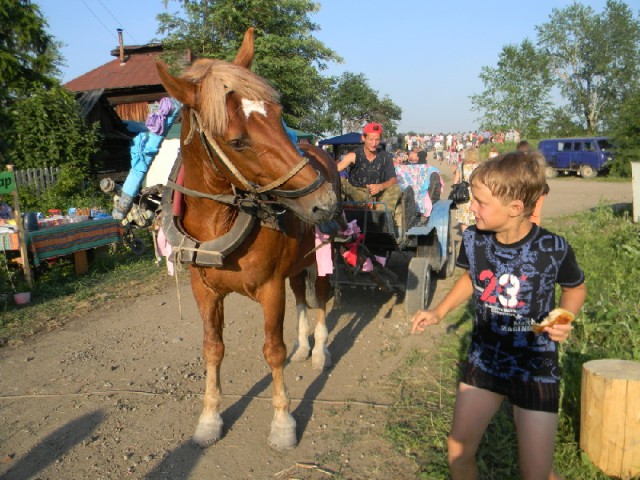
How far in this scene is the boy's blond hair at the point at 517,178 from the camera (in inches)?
75.1

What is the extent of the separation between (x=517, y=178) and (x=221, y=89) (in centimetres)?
142

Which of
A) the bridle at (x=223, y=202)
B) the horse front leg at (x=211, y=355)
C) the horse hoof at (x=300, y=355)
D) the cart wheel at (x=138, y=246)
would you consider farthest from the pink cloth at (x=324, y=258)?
the cart wheel at (x=138, y=246)

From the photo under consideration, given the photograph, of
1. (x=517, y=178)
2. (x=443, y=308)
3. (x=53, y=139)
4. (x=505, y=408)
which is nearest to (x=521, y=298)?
(x=443, y=308)

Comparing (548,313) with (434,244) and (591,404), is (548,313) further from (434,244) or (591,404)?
(434,244)

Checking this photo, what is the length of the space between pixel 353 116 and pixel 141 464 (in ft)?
116

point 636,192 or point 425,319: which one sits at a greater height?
point 636,192

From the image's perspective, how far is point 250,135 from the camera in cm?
241

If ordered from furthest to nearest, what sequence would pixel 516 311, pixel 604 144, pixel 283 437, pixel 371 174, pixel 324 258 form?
1. pixel 604 144
2. pixel 371 174
3. pixel 324 258
4. pixel 283 437
5. pixel 516 311

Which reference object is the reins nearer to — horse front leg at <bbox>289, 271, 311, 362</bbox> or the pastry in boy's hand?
the pastry in boy's hand

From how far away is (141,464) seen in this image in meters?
2.98

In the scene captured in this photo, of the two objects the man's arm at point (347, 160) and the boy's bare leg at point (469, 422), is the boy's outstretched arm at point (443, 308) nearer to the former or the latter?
the boy's bare leg at point (469, 422)

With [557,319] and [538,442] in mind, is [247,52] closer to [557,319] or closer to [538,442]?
[557,319]

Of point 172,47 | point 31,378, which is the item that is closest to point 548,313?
point 31,378

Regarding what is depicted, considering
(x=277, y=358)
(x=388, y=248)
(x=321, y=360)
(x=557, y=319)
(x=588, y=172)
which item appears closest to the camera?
(x=557, y=319)
